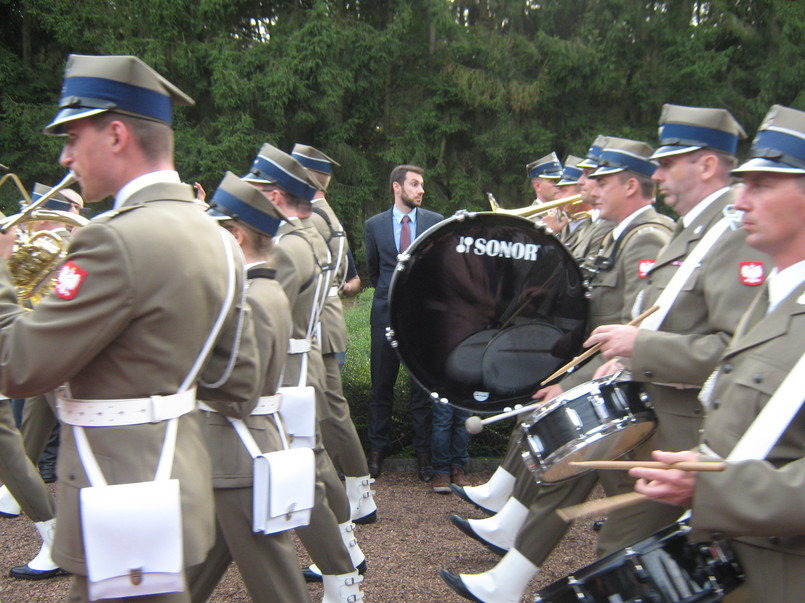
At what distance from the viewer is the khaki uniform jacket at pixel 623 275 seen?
12.7 ft

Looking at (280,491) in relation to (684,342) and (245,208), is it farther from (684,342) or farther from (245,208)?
(684,342)

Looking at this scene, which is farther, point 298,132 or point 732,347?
point 298,132

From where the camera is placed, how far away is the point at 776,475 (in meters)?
1.94

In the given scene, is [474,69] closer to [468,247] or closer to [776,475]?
[468,247]

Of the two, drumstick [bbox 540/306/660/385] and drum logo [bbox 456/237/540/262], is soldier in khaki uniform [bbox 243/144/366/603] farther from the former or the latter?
drumstick [bbox 540/306/660/385]

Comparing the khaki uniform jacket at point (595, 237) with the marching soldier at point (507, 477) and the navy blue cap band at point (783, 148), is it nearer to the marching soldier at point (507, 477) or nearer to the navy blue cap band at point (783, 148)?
the marching soldier at point (507, 477)

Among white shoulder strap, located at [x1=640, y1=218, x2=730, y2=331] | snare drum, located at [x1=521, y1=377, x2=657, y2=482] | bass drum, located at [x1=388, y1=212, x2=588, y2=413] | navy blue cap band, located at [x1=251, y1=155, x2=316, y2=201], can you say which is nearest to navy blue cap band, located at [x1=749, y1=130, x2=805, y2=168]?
white shoulder strap, located at [x1=640, y1=218, x2=730, y2=331]

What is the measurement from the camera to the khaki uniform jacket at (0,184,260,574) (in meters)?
2.09

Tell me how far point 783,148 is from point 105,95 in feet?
6.08

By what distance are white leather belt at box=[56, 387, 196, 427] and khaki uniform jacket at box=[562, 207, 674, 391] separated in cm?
224

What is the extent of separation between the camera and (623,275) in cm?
396

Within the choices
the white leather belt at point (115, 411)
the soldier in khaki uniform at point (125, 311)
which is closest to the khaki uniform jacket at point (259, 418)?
the soldier in khaki uniform at point (125, 311)

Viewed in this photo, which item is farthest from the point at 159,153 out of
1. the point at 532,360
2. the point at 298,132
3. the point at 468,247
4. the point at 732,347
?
the point at 298,132

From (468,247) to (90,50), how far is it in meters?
16.7
